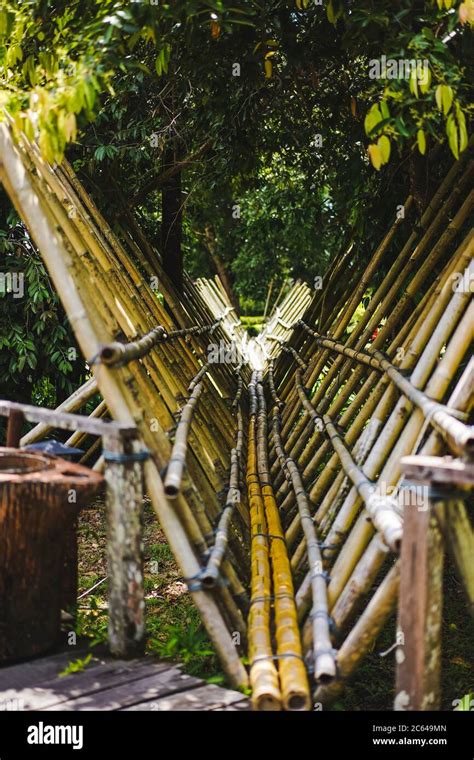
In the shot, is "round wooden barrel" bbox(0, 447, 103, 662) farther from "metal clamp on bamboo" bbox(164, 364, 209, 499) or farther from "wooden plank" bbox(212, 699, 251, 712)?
"wooden plank" bbox(212, 699, 251, 712)

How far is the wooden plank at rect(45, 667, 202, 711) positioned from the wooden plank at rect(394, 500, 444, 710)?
738mm

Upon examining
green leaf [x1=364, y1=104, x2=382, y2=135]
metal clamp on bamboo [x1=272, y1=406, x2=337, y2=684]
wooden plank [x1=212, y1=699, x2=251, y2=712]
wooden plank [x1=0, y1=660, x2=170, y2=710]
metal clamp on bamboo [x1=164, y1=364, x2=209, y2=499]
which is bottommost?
wooden plank [x1=212, y1=699, x2=251, y2=712]

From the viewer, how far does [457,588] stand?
455 cm

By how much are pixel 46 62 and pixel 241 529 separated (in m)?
2.41

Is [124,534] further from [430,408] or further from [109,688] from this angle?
[430,408]

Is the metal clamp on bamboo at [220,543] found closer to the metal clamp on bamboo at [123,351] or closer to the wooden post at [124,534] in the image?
the wooden post at [124,534]

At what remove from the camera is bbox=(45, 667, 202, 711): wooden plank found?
8.00 ft

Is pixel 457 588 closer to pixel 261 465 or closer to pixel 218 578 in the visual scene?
pixel 261 465

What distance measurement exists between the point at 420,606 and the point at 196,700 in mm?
793

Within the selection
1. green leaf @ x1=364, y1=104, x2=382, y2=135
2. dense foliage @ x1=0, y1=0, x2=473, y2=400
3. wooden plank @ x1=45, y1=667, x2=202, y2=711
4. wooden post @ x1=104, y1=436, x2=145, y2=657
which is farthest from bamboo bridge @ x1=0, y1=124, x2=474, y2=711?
green leaf @ x1=364, y1=104, x2=382, y2=135

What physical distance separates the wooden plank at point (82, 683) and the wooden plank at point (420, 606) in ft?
2.90

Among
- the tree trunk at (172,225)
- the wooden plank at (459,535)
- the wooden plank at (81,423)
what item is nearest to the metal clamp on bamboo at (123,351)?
the wooden plank at (81,423)

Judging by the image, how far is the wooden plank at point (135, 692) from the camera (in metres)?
2.44
